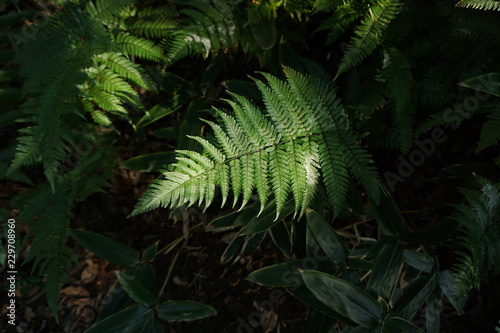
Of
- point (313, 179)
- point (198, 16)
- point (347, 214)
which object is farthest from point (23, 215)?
point (347, 214)

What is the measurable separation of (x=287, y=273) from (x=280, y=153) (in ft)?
2.43

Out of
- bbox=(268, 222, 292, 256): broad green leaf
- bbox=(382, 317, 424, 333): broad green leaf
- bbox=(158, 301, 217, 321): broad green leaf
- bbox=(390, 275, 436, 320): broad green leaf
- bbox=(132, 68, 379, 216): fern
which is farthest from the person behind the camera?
bbox=(268, 222, 292, 256): broad green leaf

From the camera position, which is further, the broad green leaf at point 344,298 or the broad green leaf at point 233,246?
the broad green leaf at point 233,246

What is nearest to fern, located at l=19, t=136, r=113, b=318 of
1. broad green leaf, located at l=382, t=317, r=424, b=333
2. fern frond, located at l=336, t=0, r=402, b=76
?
fern frond, located at l=336, t=0, r=402, b=76

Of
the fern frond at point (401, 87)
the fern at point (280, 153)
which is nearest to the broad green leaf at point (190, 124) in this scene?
the fern at point (280, 153)

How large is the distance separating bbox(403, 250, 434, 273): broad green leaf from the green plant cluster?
0.4 inches

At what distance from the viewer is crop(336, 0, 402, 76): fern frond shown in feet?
5.96

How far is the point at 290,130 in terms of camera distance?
1668mm

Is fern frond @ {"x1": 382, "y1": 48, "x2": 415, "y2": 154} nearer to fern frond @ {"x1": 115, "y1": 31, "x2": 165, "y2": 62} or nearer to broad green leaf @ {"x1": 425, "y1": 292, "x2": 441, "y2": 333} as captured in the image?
broad green leaf @ {"x1": 425, "y1": 292, "x2": 441, "y2": 333}

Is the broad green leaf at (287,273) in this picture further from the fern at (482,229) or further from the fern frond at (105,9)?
the fern frond at (105,9)

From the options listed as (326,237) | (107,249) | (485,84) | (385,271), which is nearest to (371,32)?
(485,84)

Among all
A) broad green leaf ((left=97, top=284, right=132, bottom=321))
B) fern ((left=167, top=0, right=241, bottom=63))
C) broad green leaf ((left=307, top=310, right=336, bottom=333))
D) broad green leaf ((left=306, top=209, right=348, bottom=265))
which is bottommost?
broad green leaf ((left=97, top=284, right=132, bottom=321))

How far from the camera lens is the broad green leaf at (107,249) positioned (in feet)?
7.66

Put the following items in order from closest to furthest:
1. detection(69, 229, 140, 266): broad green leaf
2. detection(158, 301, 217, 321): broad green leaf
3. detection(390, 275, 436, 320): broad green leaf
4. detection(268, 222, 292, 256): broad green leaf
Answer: detection(390, 275, 436, 320): broad green leaf < detection(158, 301, 217, 321): broad green leaf < detection(268, 222, 292, 256): broad green leaf < detection(69, 229, 140, 266): broad green leaf
